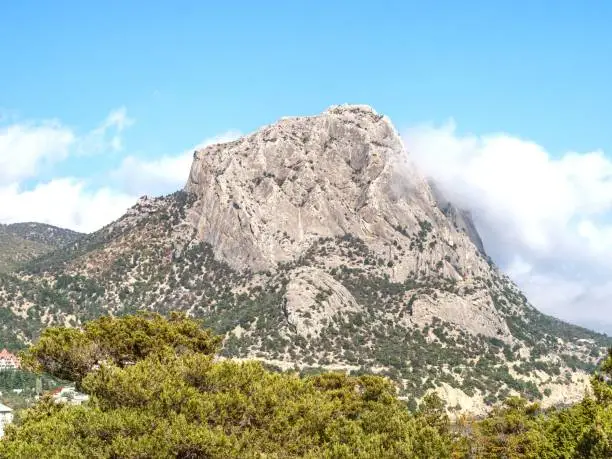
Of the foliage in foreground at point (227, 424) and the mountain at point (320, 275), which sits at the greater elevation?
the mountain at point (320, 275)

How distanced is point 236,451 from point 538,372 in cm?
13110

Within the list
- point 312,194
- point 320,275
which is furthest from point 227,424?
point 312,194

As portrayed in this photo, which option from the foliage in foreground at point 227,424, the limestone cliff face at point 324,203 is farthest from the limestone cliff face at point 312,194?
the foliage in foreground at point 227,424

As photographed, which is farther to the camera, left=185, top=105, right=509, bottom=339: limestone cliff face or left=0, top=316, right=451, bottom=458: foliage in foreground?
left=185, top=105, right=509, bottom=339: limestone cliff face

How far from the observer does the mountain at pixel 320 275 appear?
422 ft

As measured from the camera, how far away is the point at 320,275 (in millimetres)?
145500

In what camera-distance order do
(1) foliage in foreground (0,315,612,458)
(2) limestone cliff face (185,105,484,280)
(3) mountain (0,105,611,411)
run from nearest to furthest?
(1) foliage in foreground (0,315,612,458), (3) mountain (0,105,611,411), (2) limestone cliff face (185,105,484,280)

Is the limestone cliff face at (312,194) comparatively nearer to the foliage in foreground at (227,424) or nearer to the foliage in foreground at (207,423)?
the foliage in foreground at (227,424)

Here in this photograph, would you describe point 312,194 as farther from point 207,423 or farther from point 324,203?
point 207,423

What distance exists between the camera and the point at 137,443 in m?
20.8

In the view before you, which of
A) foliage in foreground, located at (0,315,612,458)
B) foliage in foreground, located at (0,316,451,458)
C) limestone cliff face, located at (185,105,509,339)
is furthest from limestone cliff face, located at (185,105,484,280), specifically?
foliage in foreground, located at (0,316,451,458)

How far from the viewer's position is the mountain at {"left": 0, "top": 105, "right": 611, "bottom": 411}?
12850 cm

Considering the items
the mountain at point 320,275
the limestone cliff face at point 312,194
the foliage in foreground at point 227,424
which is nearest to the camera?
the foliage in foreground at point 227,424

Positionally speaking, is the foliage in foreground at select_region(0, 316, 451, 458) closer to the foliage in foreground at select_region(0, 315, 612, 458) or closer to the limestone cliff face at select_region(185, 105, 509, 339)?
the foliage in foreground at select_region(0, 315, 612, 458)
